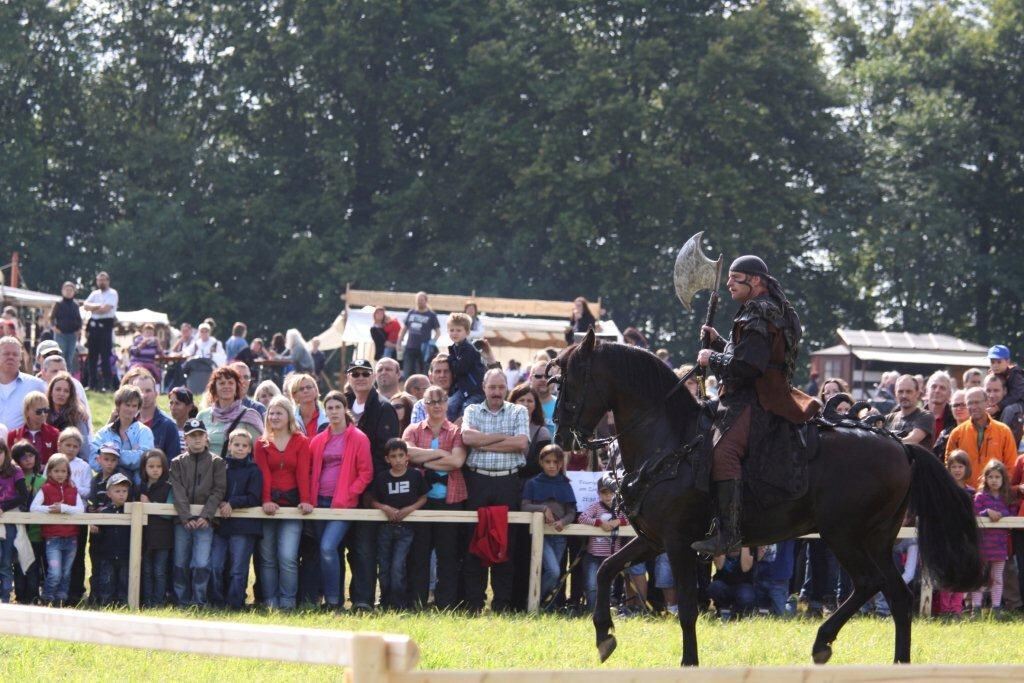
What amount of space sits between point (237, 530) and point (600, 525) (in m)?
3.05

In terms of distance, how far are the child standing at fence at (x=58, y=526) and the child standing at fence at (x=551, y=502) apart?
12.3 ft

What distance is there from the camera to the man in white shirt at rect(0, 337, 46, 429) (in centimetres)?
1297

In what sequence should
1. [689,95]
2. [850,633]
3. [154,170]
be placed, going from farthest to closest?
1. [154,170]
2. [689,95]
3. [850,633]

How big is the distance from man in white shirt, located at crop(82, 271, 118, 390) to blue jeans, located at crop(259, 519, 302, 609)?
13.4 meters

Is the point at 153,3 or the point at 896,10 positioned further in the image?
the point at 896,10

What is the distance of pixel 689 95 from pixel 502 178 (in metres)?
6.43

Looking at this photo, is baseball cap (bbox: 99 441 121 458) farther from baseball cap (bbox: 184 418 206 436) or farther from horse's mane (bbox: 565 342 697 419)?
horse's mane (bbox: 565 342 697 419)

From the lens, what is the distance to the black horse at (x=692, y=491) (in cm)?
920

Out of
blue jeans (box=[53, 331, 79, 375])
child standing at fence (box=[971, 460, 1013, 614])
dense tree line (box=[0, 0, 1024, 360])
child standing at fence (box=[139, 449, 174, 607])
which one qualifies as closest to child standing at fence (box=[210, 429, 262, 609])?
child standing at fence (box=[139, 449, 174, 607])

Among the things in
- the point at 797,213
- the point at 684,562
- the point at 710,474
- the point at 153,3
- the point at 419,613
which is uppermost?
the point at 153,3

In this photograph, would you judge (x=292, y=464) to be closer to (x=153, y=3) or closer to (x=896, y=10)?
(x=153, y=3)

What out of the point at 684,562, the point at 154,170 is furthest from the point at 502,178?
the point at 684,562

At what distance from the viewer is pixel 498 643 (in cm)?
1010

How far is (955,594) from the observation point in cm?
1308
